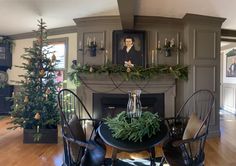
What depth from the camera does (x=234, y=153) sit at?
312 centimetres

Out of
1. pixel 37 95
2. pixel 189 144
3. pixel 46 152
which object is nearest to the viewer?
pixel 189 144

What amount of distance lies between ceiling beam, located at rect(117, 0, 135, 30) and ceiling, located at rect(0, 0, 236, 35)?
7.7 inches

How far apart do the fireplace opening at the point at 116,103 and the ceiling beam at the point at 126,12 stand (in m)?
1.30

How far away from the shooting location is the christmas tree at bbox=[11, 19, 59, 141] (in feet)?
11.1

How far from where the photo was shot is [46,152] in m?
3.06

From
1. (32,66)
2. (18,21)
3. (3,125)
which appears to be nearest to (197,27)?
(32,66)

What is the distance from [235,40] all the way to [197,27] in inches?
80.3

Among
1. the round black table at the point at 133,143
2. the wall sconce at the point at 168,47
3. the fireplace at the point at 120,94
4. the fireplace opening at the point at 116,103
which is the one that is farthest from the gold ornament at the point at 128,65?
the round black table at the point at 133,143

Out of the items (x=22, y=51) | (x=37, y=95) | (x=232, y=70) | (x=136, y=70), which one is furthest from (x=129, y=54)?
(x=232, y=70)

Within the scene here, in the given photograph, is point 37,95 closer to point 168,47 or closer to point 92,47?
point 92,47

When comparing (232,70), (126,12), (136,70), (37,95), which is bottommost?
(37,95)

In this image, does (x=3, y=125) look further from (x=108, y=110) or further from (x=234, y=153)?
(x=234, y=153)

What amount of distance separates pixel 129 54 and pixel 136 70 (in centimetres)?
44

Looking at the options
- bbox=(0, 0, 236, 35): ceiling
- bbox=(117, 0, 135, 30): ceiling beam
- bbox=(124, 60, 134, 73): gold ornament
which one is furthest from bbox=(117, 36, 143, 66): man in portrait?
bbox=(0, 0, 236, 35): ceiling
